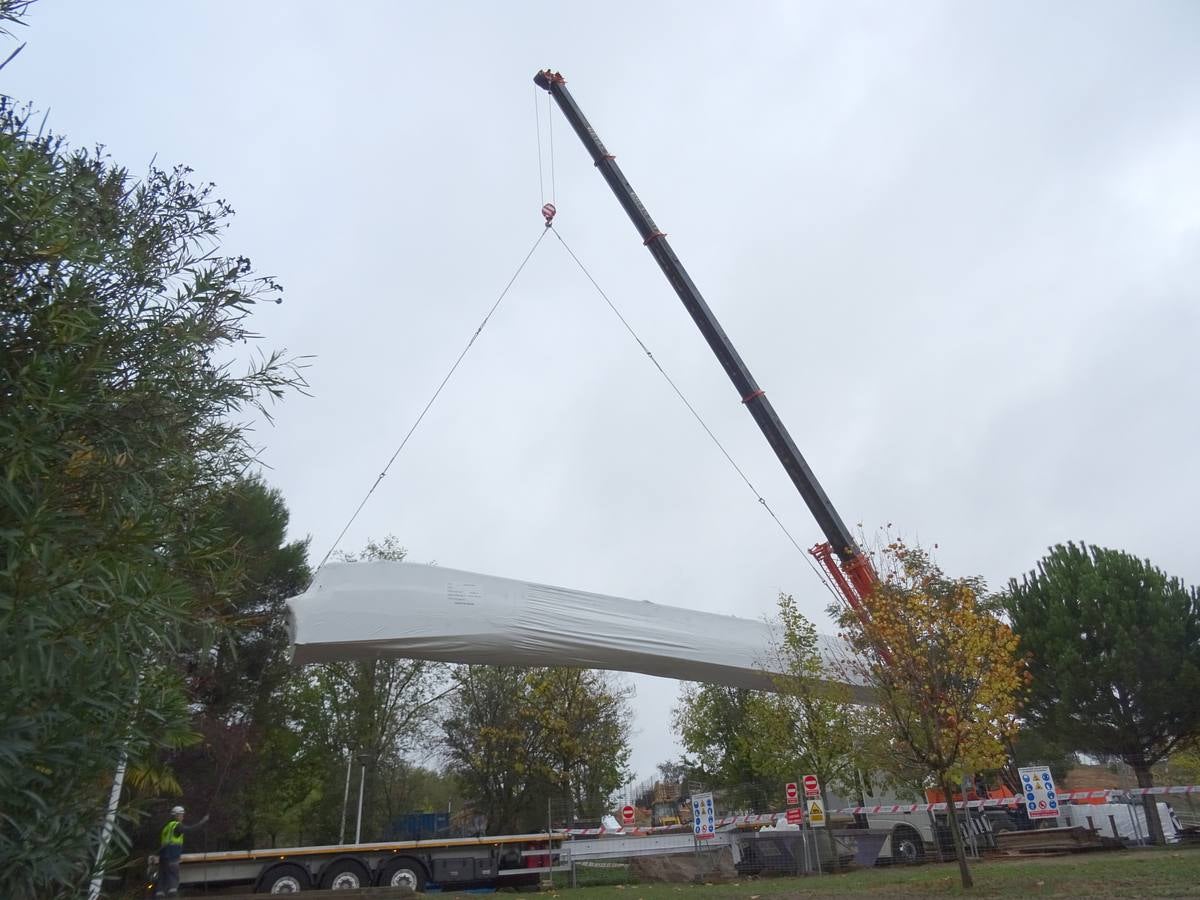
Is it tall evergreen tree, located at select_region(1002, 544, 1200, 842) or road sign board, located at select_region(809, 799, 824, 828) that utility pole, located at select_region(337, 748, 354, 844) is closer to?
road sign board, located at select_region(809, 799, 824, 828)

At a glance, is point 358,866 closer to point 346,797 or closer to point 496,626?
point 496,626

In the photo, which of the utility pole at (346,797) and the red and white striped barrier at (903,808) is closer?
the red and white striped barrier at (903,808)

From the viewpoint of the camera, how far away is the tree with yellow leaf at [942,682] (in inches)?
462

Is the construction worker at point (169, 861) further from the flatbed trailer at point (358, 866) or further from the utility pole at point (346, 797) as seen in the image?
the utility pole at point (346, 797)

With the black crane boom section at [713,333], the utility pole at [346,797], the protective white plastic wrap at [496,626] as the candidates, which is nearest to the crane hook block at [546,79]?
the black crane boom section at [713,333]

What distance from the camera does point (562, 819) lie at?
2070cm

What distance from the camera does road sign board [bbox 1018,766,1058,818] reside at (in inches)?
627

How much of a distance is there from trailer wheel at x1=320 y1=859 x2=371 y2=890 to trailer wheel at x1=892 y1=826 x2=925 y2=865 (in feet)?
35.1

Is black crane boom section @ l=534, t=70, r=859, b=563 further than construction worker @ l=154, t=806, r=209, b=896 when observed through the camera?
Yes

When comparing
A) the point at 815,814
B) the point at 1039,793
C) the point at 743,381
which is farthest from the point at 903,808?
the point at 743,381

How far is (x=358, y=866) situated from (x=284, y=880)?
1361 mm

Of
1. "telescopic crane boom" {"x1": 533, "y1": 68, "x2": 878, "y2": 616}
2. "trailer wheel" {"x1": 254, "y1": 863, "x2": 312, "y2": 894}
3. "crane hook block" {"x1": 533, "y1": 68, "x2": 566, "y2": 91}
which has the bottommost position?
"trailer wheel" {"x1": 254, "y1": 863, "x2": 312, "y2": 894}

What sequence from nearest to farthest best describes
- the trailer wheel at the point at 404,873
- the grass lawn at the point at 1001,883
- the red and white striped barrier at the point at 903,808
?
1. the grass lawn at the point at 1001,883
2. the trailer wheel at the point at 404,873
3. the red and white striped barrier at the point at 903,808

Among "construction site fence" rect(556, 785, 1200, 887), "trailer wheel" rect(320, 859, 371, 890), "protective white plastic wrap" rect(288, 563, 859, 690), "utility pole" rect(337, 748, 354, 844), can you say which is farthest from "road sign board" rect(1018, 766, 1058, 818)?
"utility pole" rect(337, 748, 354, 844)
